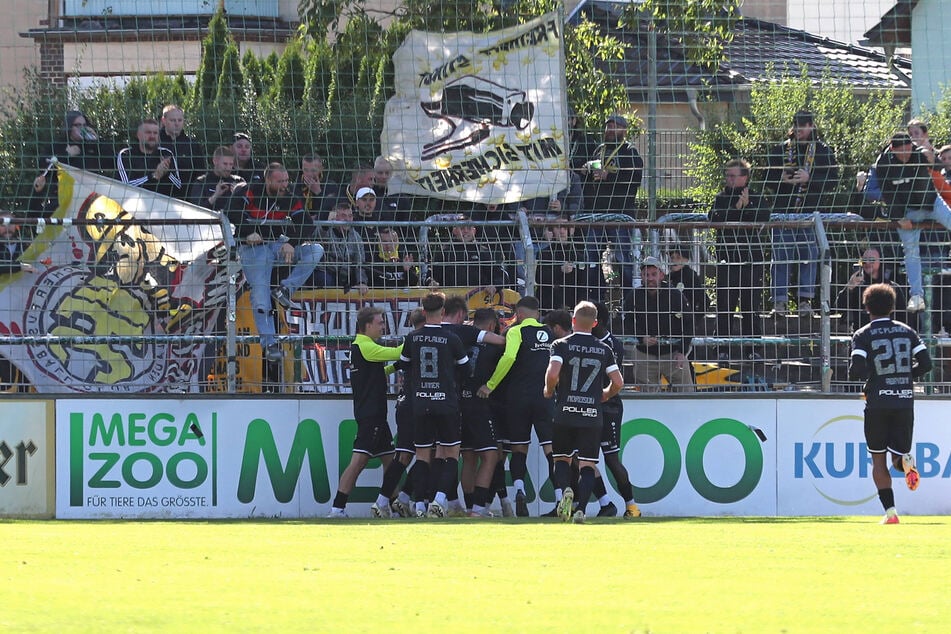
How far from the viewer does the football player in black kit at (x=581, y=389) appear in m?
11.4

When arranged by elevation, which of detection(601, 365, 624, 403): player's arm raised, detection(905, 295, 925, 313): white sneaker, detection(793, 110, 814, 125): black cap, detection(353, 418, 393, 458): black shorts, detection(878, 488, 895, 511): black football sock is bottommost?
detection(878, 488, 895, 511): black football sock

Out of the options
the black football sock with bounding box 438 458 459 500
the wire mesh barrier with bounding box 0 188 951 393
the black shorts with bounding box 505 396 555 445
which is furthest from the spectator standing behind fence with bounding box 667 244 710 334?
the black football sock with bounding box 438 458 459 500

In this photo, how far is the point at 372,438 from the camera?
41.3 feet

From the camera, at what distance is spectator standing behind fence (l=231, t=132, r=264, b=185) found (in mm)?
13969

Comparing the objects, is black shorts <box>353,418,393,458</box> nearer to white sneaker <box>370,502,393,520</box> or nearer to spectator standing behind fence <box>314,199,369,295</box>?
white sneaker <box>370,502,393,520</box>

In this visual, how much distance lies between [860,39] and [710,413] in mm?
4790

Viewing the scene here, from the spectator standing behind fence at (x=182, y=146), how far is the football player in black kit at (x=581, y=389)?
4399 mm

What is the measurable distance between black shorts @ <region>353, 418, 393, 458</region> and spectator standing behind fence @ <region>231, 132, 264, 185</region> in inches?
109

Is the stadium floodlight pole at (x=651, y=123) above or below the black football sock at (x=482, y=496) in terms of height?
above

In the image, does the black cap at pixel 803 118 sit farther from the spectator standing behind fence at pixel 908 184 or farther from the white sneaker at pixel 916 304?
the white sneaker at pixel 916 304

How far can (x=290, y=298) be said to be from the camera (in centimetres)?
1298

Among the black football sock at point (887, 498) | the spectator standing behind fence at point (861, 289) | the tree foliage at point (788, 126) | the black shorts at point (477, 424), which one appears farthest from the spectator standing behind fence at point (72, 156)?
the black football sock at point (887, 498)

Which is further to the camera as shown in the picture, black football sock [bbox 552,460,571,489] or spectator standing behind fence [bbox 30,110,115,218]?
spectator standing behind fence [bbox 30,110,115,218]
